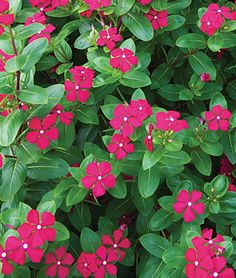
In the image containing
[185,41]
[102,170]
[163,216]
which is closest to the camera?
[102,170]

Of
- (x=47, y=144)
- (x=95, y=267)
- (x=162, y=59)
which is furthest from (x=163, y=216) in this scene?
(x=162, y=59)

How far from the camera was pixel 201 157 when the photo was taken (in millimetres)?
1937

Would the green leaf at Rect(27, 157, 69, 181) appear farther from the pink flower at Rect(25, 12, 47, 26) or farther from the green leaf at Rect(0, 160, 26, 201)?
the pink flower at Rect(25, 12, 47, 26)

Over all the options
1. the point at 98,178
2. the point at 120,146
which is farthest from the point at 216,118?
the point at 98,178

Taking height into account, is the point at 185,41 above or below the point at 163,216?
above

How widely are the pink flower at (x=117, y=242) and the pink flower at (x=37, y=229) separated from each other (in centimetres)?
30

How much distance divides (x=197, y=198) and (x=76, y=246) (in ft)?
1.71

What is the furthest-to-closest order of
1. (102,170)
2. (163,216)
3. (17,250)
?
(163,216)
(102,170)
(17,250)

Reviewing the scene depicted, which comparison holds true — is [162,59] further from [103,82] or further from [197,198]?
[197,198]

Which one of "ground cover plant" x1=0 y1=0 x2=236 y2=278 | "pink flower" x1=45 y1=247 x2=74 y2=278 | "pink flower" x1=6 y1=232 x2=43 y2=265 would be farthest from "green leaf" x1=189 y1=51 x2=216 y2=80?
"pink flower" x1=6 y1=232 x2=43 y2=265

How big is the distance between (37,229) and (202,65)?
1019mm

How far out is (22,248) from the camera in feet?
5.01

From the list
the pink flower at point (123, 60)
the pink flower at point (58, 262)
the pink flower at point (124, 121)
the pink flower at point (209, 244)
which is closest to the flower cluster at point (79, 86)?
the pink flower at point (123, 60)

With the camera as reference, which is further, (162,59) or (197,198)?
(162,59)
